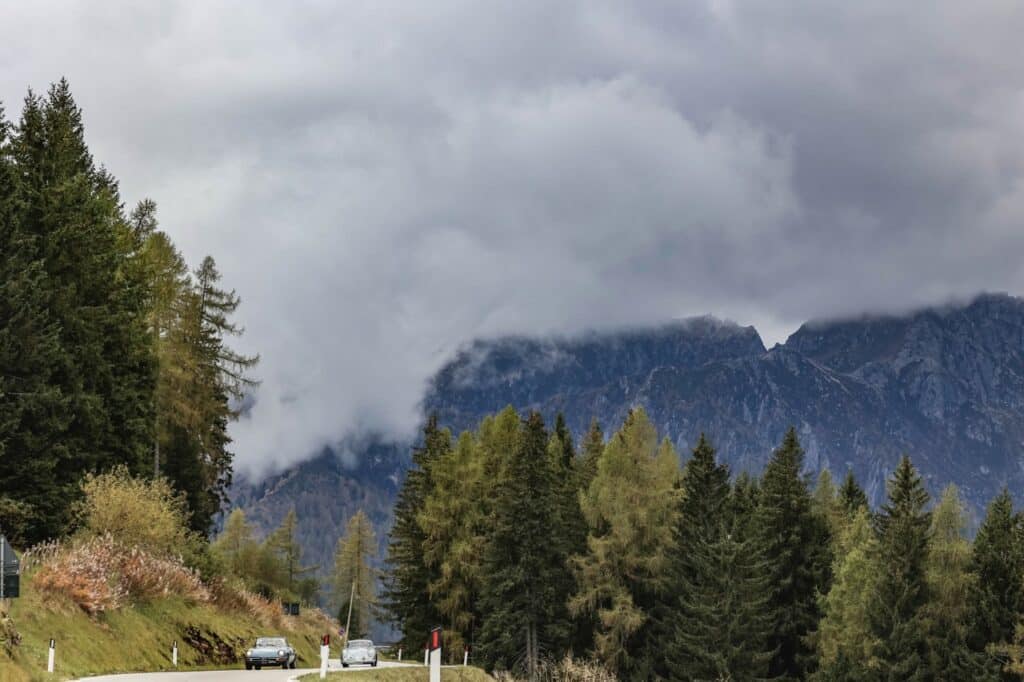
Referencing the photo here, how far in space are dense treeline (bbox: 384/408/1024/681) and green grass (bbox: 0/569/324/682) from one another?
744 inches

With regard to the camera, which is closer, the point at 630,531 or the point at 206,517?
the point at 630,531

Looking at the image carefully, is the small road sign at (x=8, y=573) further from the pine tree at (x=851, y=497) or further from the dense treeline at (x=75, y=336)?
the pine tree at (x=851, y=497)

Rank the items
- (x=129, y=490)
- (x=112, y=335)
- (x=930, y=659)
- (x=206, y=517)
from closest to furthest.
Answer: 1. (x=129, y=490)
2. (x=112, y=335)
3. (x=930, y=659)
4. (x=206, y=517)

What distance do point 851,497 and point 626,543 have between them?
1020 inches

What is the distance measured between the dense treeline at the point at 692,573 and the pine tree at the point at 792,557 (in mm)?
133

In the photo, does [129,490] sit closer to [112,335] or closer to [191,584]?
[191,584]

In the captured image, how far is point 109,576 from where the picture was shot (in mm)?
36781

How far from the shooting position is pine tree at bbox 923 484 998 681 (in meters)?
61.2

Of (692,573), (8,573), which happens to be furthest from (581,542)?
(8,573)

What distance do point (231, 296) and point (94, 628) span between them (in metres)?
39.3

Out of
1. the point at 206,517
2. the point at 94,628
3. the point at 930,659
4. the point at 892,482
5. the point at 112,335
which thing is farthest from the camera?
the point at 206,517

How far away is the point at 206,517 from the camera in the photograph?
244 feet

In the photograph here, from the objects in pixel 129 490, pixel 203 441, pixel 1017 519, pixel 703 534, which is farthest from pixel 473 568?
pixel 1017 519

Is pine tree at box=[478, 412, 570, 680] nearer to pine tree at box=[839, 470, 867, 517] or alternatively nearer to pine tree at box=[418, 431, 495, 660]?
pine tree at box=[418, 431, 495, 660]
